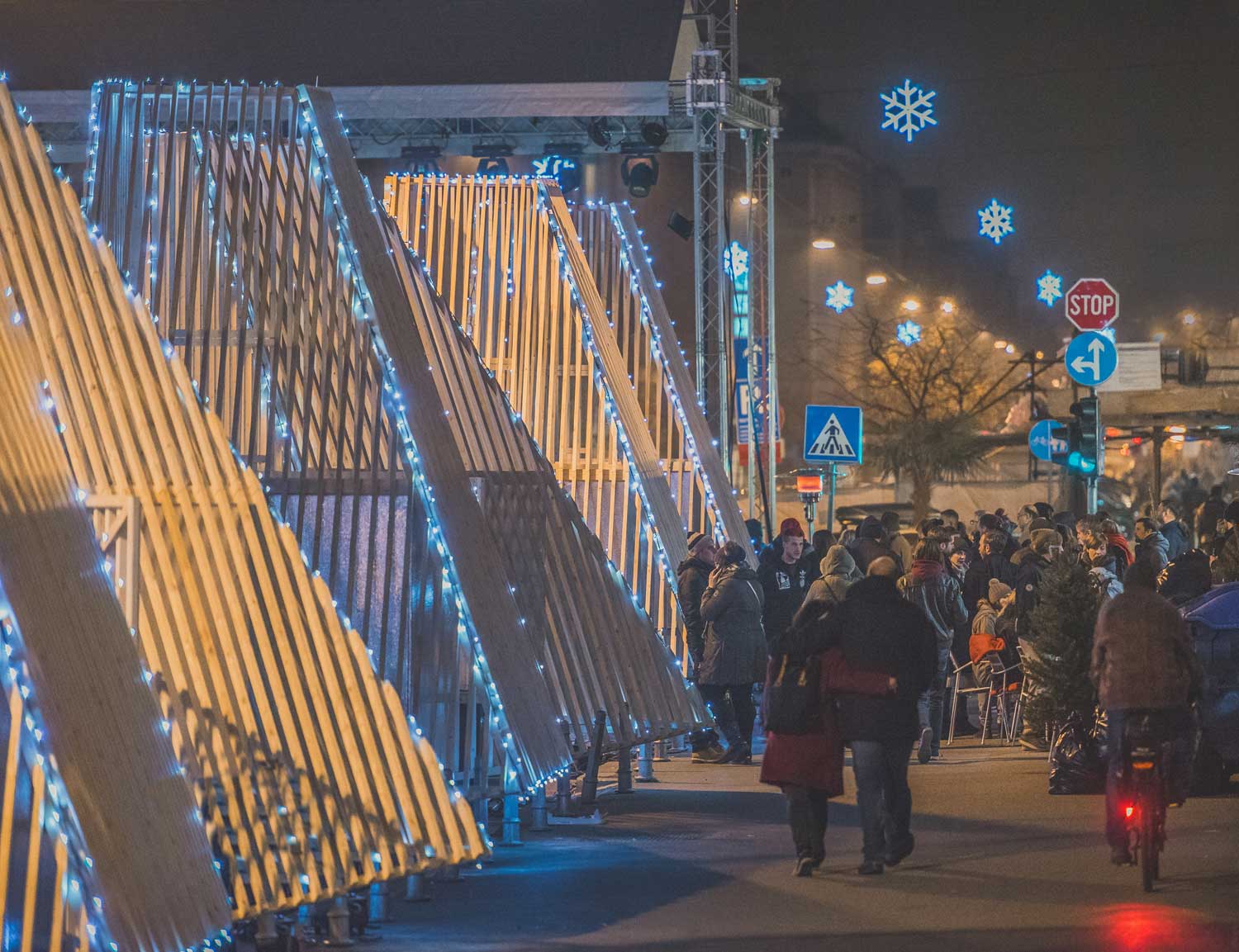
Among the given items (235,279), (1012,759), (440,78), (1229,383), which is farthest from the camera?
(1229,383)

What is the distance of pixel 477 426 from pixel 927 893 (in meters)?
4.57

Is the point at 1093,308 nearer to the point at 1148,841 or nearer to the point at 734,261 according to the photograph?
the point at 734,261

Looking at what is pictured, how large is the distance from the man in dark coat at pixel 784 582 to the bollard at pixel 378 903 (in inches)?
366

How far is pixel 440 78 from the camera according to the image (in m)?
23.5

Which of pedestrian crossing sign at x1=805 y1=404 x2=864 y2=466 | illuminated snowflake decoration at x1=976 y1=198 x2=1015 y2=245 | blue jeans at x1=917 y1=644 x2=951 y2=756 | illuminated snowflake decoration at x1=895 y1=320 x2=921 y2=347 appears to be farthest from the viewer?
illuminated snowflake decoration at x1=895 y1=320 x2=921 y2=347

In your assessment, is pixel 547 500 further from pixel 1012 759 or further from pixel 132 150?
pixel 1012 759

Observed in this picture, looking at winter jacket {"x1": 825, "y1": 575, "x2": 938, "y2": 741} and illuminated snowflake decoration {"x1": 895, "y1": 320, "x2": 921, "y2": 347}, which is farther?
illuminated snowflake decoration {"x1": 895, "y1": 320, "x2": 921, "y2": 347}

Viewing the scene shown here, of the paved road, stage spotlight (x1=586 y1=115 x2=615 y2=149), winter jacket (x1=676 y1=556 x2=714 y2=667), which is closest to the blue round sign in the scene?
winter jacket (x1=676 y1=556 x2=714 y2=667)

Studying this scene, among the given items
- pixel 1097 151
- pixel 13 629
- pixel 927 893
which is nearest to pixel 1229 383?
pixel 1097 151

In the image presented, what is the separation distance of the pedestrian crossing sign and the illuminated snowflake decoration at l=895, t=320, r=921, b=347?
26588 mm

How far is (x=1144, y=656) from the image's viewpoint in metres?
10.3

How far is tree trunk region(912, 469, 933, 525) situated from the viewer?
1983 inches

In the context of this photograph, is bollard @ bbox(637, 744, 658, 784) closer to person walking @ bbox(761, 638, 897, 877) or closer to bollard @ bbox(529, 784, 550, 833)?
bollard @ bbox(529, 784, 550, 833)

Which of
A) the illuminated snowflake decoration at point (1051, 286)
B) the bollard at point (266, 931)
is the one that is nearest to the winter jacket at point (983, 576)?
the bollard at point (266, 931)
